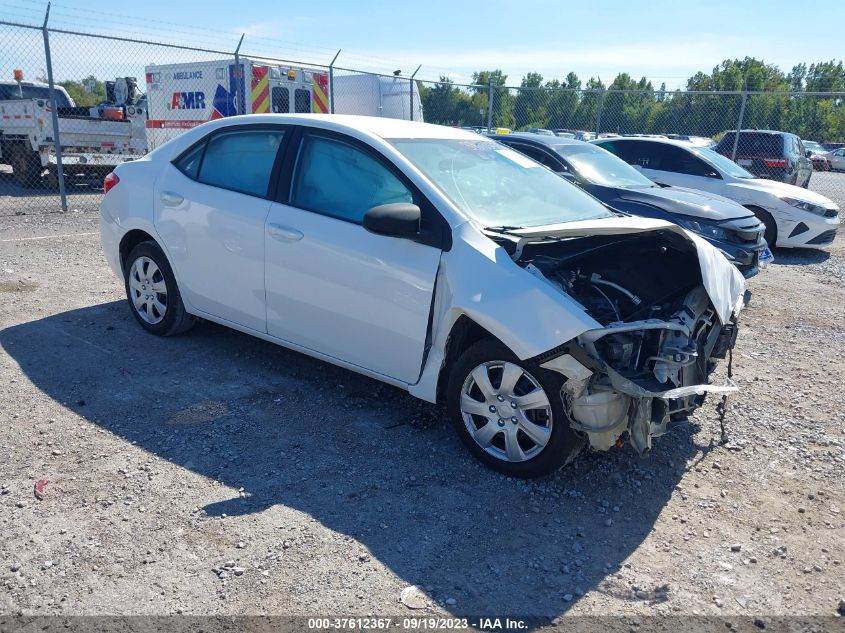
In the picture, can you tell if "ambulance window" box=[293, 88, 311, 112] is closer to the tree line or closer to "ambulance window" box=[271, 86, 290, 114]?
"ambulance window" box=[271, 86, 290, 114]

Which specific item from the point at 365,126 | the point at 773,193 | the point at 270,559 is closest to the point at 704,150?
the point at 773,193

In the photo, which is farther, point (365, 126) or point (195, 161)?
point (195, 161)

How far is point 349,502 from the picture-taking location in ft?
11.0

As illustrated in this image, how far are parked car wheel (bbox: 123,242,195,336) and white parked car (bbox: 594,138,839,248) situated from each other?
7.56 meters

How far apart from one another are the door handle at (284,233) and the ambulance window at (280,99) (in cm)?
1149

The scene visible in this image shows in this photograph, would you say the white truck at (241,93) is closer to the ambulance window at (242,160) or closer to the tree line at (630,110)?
the tree line at (630,110)

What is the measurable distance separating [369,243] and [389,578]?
1821 mm

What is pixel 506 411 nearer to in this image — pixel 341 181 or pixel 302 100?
pixel 341 181

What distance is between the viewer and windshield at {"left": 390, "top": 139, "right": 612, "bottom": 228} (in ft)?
13.1

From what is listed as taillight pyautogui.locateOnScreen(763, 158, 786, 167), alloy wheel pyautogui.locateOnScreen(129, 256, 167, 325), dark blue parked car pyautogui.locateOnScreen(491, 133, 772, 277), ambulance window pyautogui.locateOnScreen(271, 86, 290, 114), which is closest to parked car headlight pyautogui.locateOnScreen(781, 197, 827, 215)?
dark blue parked car pyautogui.locateOnScreen(491, 133, 772, 277)

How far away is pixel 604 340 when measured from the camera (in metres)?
3.42

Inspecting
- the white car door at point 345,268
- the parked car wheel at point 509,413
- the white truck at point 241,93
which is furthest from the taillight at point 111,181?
the white truck at point 241,93

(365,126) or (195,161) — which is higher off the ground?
(365,126)

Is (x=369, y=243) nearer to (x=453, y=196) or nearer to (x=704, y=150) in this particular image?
(x=453, y=196)
